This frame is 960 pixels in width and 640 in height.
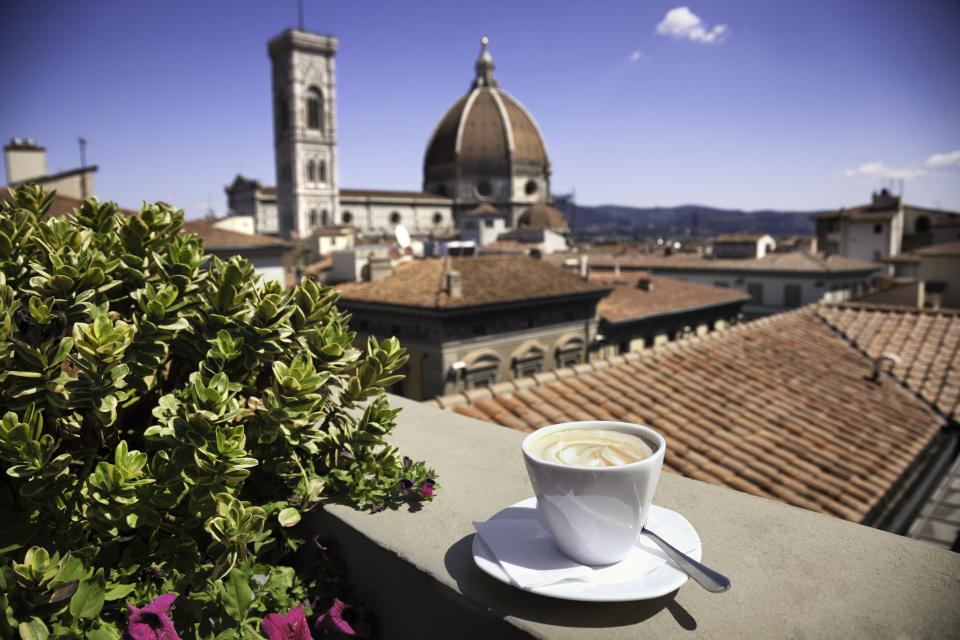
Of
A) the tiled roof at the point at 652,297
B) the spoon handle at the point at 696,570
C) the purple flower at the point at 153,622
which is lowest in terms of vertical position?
the tiled roof at the point at 652,297

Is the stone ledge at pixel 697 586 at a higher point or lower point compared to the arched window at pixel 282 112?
lower

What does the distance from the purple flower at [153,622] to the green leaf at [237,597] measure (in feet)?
0.37

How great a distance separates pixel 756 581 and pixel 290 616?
1.03 meters

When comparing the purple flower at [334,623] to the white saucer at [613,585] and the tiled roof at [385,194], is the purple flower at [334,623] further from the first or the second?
the tiled roof at [385,194]

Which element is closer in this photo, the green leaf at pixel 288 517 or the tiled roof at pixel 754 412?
the green leaf at pixel 288 517

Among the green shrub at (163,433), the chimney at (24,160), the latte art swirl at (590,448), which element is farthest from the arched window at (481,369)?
the chimney at (24,160)

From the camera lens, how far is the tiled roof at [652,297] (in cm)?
2378

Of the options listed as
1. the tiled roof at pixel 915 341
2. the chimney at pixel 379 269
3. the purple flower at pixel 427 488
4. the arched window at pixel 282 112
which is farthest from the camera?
the arched window at pixel 282 112

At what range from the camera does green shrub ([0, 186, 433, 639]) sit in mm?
1331

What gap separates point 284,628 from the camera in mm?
1336

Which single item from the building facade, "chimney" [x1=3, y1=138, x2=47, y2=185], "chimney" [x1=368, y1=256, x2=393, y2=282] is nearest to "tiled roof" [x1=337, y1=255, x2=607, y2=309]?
the building facade

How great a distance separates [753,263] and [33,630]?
39.5 metres

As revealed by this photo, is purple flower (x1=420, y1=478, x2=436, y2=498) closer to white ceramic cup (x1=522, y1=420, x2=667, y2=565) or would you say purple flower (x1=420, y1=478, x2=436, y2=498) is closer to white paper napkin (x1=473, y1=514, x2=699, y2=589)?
white paper napkin (x1=473, y1=514, x2=699, y2=589)

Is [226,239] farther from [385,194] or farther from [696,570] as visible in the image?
[385,194]
